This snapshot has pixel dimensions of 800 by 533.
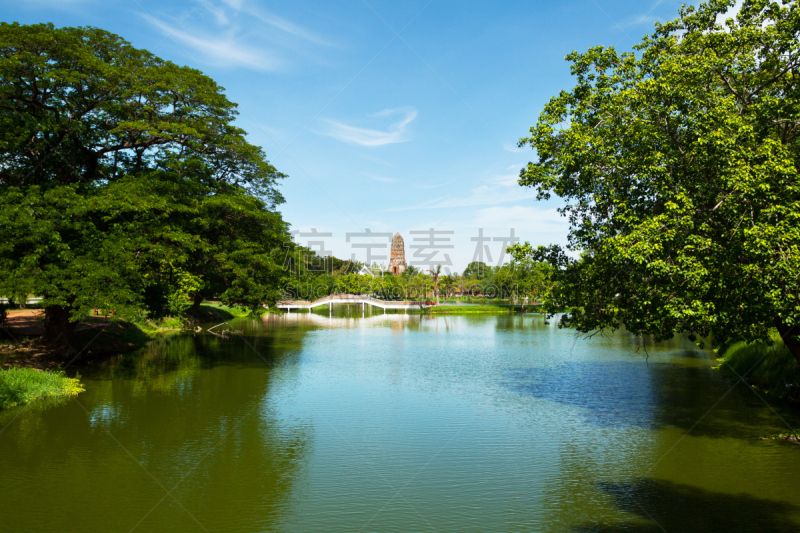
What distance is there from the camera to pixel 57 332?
23.0m

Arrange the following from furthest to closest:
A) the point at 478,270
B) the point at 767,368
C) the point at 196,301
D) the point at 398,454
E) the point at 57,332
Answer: the point at 478,270 → the point at 196,301 → the point at 57,332 → the point at 767,368 → the point at 398,454

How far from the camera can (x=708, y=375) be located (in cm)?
2248

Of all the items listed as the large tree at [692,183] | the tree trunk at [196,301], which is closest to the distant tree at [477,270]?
the tree trunk at [196,301]

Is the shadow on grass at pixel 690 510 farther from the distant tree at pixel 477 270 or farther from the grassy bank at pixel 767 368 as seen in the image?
the distant tree at pixel 477 270

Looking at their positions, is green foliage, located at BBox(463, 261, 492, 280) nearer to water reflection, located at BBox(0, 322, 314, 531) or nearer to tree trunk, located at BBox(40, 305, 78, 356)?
tree trunk, located at BBox(40, 305, 78, 356)

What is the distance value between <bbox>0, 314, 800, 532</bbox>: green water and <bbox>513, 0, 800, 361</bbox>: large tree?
11.3ft

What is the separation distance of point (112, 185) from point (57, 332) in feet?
25.4

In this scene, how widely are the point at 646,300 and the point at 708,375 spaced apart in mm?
12966

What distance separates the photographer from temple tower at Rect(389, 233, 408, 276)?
124 meters

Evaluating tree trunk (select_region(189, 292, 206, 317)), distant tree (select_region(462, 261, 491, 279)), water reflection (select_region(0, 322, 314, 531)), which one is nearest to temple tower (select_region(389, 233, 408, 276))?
distant tree (select_region(462, 261, 491, 279))

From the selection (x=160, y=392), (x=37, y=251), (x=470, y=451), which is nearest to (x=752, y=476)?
(x=470, y=451)

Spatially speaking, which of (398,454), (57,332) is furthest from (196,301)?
(398,454)

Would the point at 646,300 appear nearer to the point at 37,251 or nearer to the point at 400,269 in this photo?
the point at 37,251

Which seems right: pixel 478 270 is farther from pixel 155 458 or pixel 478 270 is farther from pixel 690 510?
pixel 690 510
